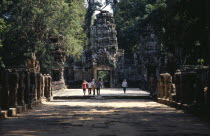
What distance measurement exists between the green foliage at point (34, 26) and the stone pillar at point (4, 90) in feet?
59.5

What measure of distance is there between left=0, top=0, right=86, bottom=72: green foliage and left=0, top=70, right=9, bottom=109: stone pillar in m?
18.2

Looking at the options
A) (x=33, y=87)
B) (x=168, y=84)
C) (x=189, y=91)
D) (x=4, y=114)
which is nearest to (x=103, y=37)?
(x=168, y=84)

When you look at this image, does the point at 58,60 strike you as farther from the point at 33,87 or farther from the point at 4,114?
the point at 4,114

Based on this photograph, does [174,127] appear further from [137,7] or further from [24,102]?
[137,7]

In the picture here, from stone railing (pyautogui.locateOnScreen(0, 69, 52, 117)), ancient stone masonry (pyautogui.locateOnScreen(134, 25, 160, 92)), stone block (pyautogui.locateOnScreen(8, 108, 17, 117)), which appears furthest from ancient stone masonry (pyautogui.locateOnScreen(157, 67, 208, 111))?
ancient stone masonry (pyautogui.locateOnScreen(134, 25, 160, 92))

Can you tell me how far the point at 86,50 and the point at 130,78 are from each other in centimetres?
679

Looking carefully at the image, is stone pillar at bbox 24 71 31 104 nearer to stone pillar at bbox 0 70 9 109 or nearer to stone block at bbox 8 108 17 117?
stone block at bbox 8 108 17 117

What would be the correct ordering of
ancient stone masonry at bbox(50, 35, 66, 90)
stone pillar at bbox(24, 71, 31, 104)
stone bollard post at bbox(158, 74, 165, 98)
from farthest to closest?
1. ancient stone masonry at bbox(50, 35, 66, 90)
2. stone bollard post at bbox(158, 74, 165, 98)
3. stone pillar at bbox(24, 71, 31, 104)

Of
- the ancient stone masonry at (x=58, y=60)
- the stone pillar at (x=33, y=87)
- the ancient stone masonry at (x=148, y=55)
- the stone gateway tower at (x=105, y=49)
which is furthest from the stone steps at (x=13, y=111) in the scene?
the stone gateway tower at (x=105, y=49)

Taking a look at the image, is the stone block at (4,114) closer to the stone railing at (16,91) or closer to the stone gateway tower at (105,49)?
the stone railing at (16,91)

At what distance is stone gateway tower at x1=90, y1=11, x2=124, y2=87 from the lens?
3750cm

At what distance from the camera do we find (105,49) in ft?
125

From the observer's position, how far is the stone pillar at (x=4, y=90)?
8.89 metres

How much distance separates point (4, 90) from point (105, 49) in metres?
29.3
